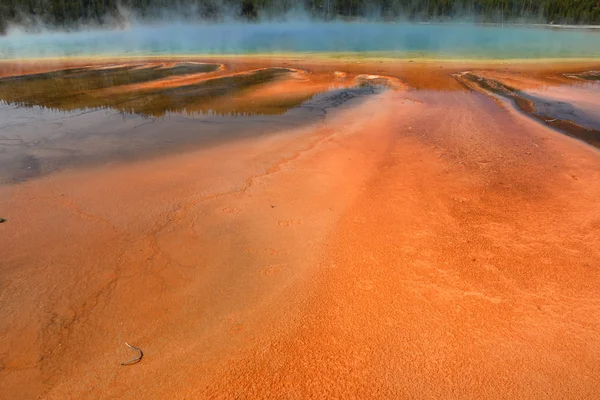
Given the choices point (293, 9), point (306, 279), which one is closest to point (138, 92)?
point (306, 279)

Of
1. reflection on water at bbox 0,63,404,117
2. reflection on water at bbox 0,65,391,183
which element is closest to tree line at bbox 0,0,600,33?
reflection on water at bbox 0,63,404,117

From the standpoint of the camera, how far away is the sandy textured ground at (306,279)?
2.81m

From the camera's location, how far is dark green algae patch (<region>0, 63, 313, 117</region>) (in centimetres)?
1098

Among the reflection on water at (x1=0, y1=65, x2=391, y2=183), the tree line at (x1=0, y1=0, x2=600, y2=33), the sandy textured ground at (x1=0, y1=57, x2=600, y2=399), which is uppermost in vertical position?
the tree line at (x1=0, y1=0, x2=600, y2=33)

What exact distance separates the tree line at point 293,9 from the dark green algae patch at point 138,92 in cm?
3344

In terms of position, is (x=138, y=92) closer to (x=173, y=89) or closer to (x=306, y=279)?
(x=173, y=89)

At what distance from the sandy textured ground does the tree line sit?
48754mm

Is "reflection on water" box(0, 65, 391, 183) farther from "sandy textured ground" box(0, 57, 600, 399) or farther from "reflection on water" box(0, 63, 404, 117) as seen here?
"sandy textured ground" box(0, 57, 600, 399)

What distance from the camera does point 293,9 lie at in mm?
66500

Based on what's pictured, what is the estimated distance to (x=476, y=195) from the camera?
5.46 metres

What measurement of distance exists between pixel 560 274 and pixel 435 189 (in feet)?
7.02

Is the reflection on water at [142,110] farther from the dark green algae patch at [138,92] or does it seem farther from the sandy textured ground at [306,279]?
the sandy textured ground at [306,279]

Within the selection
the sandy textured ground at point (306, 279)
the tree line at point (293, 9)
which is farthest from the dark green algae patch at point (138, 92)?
the tree line at point (293, 9)

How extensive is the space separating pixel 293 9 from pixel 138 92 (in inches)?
2401
